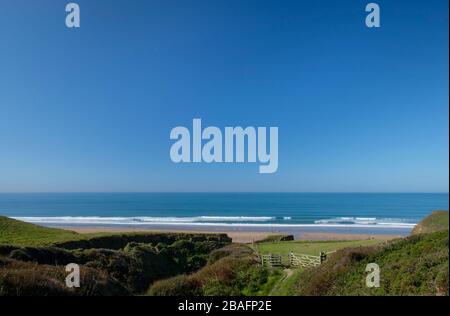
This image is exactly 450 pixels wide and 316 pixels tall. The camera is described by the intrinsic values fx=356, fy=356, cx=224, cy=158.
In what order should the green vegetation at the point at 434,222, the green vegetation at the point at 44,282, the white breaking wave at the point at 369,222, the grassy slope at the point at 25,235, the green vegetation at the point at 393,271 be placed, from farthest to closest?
the white breaking wave at the point at 369,222 → the grassy slope at the point at 25,235 → the green vegetation at the point at 434,222 → the green vegetation at the point at 44,282 → the green vegetation at the point at 393,271

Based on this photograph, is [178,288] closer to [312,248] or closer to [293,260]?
[293,260]

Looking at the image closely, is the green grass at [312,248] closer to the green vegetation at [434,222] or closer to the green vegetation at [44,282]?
the green vegetation at [434,222]

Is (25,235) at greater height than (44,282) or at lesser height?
lesser

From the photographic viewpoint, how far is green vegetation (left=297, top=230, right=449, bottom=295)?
11.4 meters

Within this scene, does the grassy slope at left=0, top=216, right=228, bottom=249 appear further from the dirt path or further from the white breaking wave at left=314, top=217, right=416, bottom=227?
the white breaking wave at left=314, top=217, right=416, bottom=227

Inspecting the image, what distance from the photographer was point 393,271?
13.3 meters

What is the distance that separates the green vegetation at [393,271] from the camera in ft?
37.3

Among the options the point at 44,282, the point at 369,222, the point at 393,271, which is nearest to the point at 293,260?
the point at 393,271

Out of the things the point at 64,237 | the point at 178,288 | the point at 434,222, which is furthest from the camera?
the point at 64,237

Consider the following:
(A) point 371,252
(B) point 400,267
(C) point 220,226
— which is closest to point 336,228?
(C) point 220,226

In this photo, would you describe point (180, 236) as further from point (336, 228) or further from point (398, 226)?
point (398, 226)

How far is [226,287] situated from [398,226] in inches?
2554

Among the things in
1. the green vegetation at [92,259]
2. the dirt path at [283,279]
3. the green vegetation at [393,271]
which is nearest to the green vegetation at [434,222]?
the green vegetation at [393,271]
